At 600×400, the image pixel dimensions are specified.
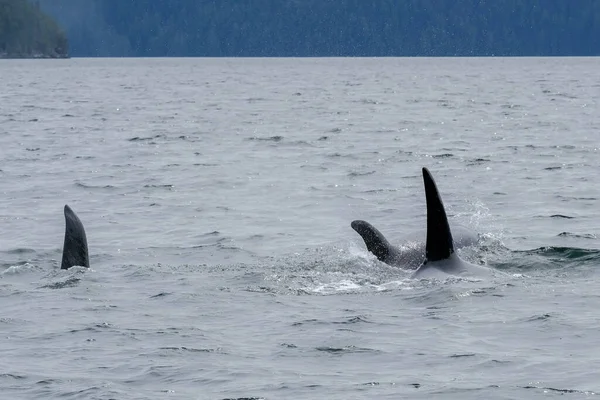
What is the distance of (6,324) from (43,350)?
1.42 metres

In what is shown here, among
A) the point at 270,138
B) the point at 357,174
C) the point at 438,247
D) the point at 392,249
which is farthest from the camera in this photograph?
the point at 270,138

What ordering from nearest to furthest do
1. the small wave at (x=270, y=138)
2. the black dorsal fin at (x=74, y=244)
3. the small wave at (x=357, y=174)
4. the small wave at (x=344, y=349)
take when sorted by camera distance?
the small wave at (x=344, y=349)
the black dorsal fin at (x=74, y=244)
the small wave at (x=357, y=174)
the small wave at (x=270, y=138)

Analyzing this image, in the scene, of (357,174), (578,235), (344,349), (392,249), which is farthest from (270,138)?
(344,349)

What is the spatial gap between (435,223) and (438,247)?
44cm

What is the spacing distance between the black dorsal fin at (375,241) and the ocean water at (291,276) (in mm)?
257

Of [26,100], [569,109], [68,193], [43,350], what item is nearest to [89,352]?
[43,350]

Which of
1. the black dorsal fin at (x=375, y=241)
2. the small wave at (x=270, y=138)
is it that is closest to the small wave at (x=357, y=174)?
the small wave at (x=270, y=138)

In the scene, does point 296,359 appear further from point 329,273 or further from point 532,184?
point 532,184

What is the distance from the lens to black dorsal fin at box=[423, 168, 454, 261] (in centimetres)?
1592

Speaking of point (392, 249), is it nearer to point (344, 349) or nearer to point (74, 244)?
point (344, 349)

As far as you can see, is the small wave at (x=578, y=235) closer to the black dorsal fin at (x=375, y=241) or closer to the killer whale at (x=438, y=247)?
the killer whale at (x=438, y=247)

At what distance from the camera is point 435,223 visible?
52.7 ft

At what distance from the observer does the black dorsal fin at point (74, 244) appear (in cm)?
1719

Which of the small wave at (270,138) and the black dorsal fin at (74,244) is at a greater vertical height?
the small wave at (270,138)
